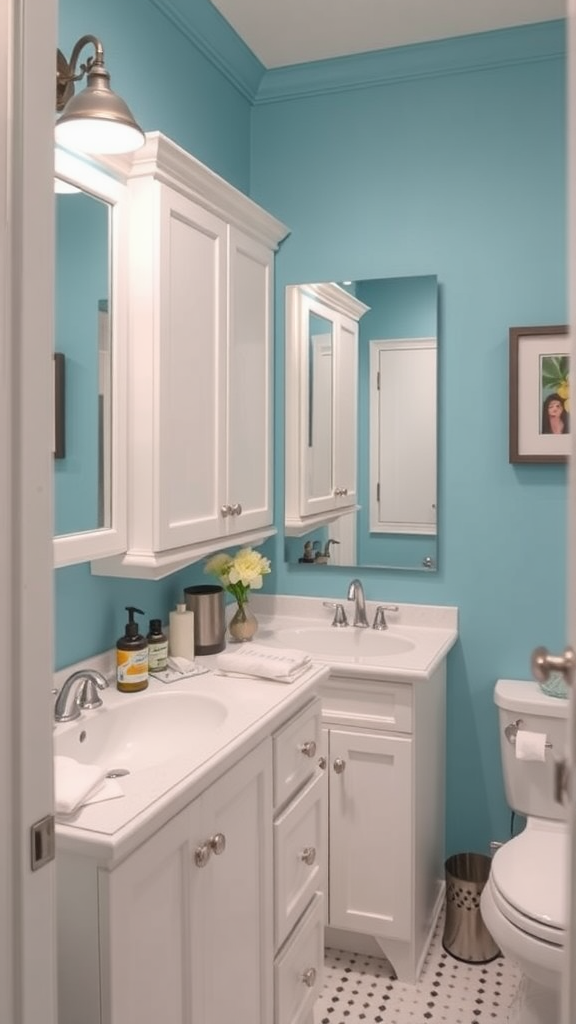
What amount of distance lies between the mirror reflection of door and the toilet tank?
1.30 meters

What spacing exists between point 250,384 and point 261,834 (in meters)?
1.29

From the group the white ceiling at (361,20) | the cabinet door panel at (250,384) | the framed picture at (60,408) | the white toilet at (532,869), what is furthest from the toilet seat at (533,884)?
the white ceiling at (361,20)

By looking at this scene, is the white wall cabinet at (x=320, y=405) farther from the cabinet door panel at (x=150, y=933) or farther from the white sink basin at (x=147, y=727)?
the cabinet door panel at (x=150, y=933)

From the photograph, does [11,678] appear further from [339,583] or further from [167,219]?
[339,583]

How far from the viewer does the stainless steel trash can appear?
7.47 ft

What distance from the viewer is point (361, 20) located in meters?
2.36

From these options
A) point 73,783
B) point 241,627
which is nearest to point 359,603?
point 241,627

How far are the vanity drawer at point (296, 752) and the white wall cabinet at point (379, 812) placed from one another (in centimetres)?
26

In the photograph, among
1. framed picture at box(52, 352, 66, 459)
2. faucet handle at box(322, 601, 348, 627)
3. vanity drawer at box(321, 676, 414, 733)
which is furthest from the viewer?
faucet handle at box(322, 601, 348, 627)

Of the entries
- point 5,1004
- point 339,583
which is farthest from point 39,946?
point 339,583

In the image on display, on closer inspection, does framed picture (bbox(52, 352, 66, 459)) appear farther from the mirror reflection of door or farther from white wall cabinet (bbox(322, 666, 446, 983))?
white wall cabinet (bbox(322, 666, 446, 983))

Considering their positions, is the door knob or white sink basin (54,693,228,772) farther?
white sink basin (54,693,228,772)

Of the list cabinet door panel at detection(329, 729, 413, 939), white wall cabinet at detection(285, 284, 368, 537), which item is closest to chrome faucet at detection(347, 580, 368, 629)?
white wall cabinet at detection(285, 284, 368, 537)

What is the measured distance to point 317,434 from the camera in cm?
268
